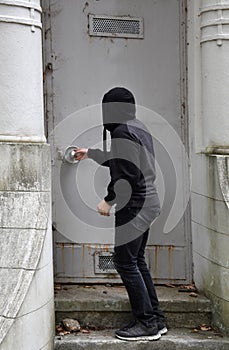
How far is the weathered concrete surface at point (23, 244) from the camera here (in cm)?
464

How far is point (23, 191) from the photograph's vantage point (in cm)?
475

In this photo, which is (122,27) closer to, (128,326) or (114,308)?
(114,308)

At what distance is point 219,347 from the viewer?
526 cm

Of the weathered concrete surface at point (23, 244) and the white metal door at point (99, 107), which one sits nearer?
the weathered concrete surface at point (23, 244)

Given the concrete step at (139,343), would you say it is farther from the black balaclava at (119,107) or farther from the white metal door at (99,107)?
the black balaclava at (119,107)

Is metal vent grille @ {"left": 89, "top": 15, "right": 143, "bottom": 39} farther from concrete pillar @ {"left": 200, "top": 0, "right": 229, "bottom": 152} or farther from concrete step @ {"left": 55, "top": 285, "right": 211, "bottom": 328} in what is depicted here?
concrete step @ {"left": 55, "top": 285, "right": 211, "bottom": 328}

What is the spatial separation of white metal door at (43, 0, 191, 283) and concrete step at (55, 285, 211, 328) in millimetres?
355

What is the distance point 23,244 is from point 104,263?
4.56ft

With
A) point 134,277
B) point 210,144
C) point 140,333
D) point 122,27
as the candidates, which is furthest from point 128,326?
point 122,27

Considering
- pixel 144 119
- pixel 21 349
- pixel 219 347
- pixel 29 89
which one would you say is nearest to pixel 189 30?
pixel 144 119

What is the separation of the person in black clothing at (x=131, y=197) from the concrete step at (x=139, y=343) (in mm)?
63

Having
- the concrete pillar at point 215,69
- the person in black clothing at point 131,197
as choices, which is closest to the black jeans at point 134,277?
the person in black clothing at point 131,197

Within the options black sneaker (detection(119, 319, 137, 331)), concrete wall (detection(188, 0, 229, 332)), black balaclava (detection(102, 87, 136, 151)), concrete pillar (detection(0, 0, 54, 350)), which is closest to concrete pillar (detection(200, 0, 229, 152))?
concrete wall (detection(188, 0, 229, 332))

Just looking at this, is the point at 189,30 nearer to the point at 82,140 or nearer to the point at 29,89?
the point at 82,140
